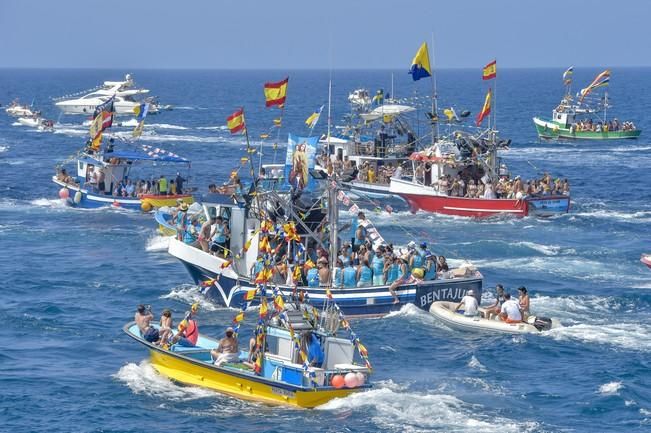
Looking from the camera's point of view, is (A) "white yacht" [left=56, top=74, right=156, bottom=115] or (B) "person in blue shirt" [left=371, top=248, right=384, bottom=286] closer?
(B) "person in blue shirt" [left=371, top=248, right=384, bottom=286]

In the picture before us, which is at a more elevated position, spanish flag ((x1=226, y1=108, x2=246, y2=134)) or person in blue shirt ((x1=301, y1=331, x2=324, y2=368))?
spanish flag ((x1=226, y1=108, x2=246, y2=134))

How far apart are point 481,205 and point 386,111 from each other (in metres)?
10.7

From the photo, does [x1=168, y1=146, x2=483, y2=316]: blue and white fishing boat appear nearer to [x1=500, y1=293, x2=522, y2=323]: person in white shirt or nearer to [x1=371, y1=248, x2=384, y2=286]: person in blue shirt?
[x1=371, y1=248, x2=384, y2=286]: person in blue shirt

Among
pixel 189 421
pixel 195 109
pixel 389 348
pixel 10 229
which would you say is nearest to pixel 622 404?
pixel 389 348

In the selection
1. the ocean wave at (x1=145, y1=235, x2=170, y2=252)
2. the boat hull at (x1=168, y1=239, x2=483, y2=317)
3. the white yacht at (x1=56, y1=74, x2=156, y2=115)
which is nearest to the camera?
the boat hull at (x1=168, y1=239, x2=483, y2=317)

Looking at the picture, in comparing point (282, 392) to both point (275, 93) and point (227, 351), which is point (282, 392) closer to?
point (227, 351)

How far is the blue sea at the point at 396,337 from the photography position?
99.3ft

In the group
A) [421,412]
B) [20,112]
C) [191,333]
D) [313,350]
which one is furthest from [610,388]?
[20,112]

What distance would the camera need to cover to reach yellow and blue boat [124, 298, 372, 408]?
1193 inches

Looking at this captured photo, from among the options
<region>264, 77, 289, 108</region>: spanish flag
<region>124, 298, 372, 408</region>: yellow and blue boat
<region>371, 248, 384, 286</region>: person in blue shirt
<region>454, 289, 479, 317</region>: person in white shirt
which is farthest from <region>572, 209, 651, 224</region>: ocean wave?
<region>124, 298, 372, 408</region>: yellow and blue boat

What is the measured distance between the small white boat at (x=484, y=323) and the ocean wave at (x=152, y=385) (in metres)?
9.56

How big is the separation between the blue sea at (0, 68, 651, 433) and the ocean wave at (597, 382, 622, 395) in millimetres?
67

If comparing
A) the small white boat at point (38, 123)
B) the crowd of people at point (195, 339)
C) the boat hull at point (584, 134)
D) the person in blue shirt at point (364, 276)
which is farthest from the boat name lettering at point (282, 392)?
the small white boat at point (38, 123)

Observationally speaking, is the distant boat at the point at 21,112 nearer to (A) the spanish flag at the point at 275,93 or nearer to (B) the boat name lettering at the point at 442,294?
(A) the spanish flag at the point at 275,93
